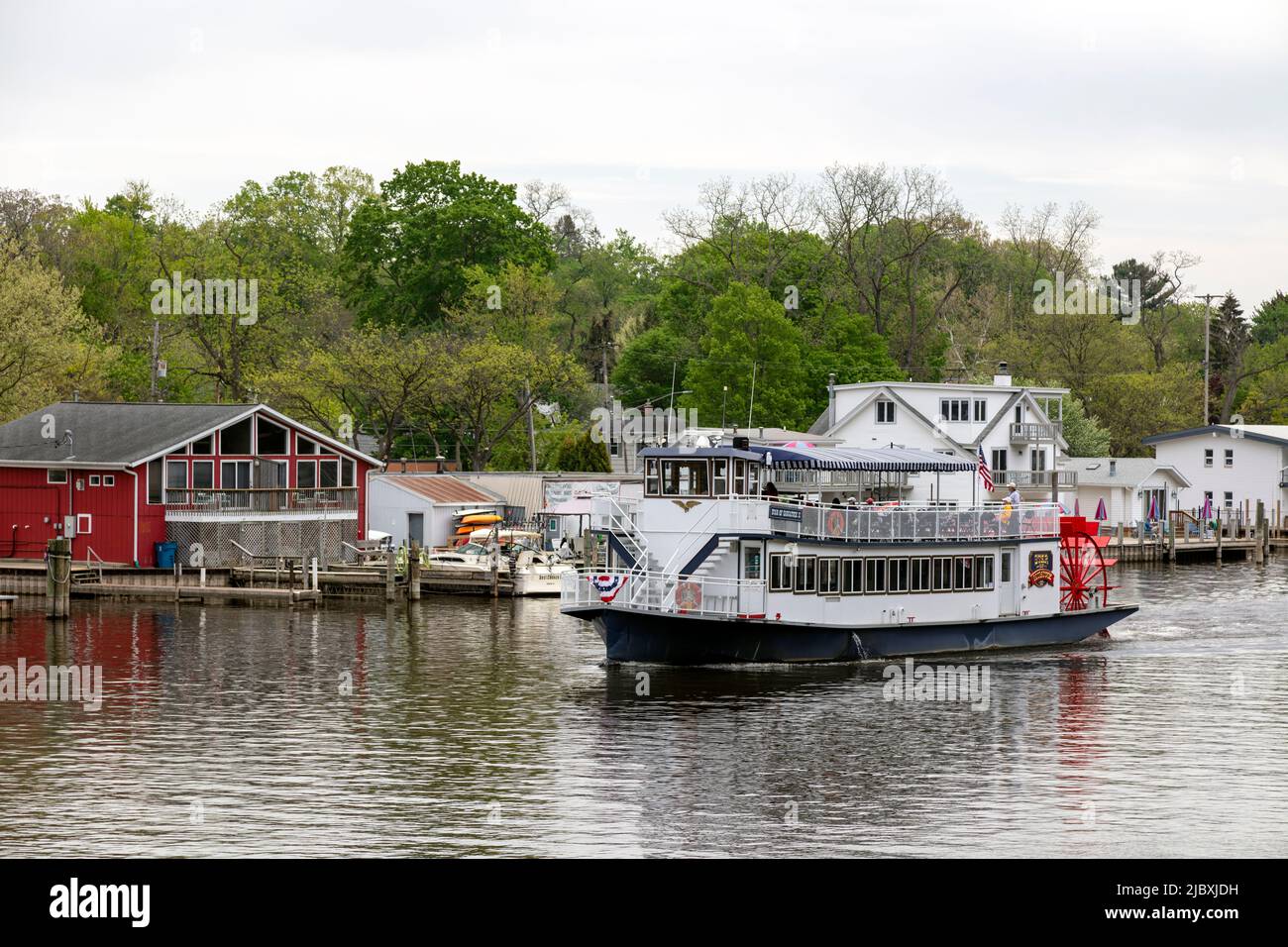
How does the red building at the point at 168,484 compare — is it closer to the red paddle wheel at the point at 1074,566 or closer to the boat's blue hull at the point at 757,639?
the boat's blue hull at the point at 757,639

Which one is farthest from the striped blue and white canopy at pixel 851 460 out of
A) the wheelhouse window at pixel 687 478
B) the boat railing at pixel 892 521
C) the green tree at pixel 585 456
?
the green tree at pixel 585 456

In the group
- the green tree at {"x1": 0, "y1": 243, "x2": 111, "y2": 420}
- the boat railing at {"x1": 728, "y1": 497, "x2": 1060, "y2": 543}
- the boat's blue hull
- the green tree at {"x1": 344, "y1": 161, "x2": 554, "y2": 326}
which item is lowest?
the boat's blue hull

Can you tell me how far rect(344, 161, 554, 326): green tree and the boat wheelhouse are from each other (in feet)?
248

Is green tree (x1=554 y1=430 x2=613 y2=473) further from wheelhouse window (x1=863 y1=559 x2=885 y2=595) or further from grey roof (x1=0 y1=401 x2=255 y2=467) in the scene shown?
wheelhouse window (x1=863 y1=559 x2=885 y2=595)

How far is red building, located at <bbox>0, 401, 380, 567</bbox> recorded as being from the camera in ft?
245

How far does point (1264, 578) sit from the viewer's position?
3521 inches

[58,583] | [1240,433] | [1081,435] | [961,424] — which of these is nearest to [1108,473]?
[1081,435]

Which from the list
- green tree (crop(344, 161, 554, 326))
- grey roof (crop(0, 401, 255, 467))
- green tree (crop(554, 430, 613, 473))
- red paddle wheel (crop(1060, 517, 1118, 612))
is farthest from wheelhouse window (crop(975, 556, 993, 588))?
green tree (crop(344, 161, 554, 326))

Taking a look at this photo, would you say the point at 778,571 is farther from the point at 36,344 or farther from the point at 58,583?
the point at 36,344

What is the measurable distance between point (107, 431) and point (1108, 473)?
2562 inches
